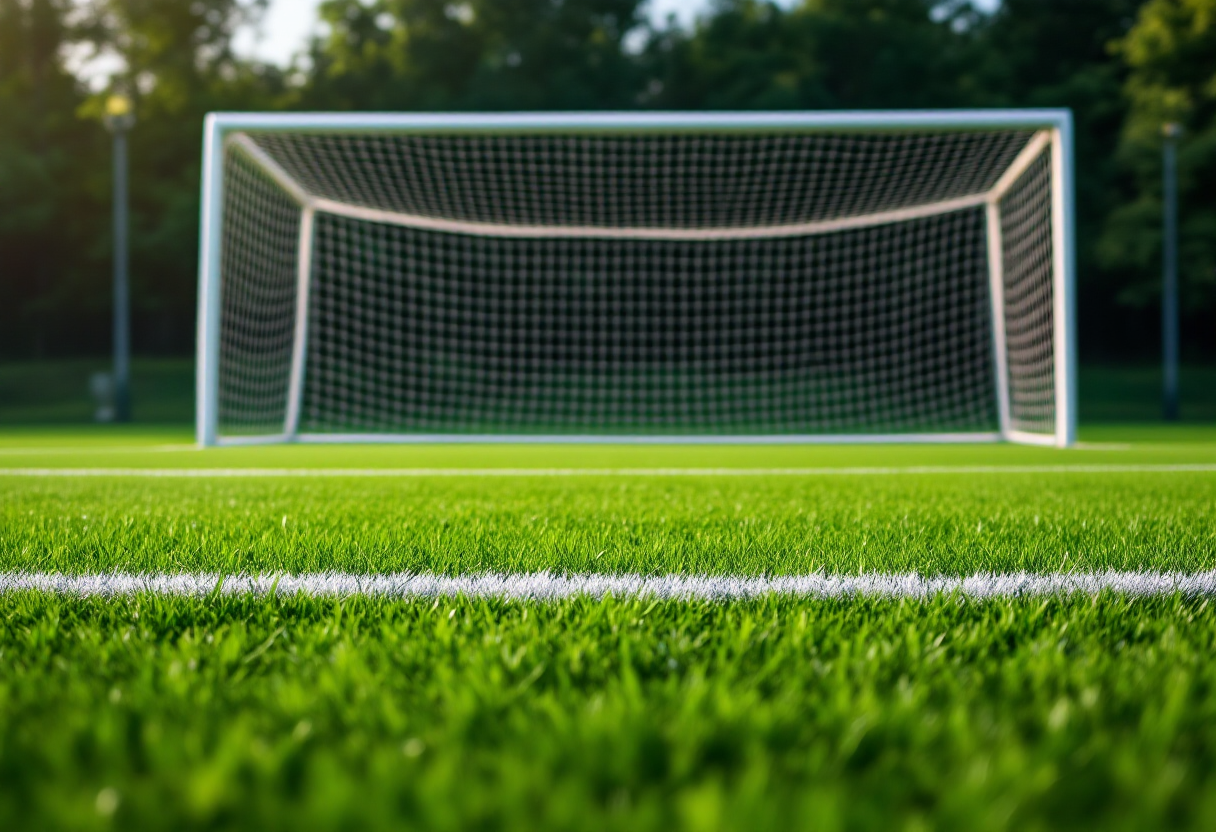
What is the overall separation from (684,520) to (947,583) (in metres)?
1.03

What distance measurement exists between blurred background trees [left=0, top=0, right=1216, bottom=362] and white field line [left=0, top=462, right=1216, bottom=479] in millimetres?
21659

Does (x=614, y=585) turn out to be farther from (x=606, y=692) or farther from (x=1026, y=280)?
(x=1026, y=280)

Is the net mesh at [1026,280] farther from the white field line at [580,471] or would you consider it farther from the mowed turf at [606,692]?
the mowed turf at [606,692]

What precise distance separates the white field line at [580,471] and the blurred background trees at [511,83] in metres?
21.7

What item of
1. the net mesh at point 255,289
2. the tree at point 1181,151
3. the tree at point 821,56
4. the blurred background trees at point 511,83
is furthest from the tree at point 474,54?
the net mesh at point 255,289

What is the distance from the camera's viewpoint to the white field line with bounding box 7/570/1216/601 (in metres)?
1.69

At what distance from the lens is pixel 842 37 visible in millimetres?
29156

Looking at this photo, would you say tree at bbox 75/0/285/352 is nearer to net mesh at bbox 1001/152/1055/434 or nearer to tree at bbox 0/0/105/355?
tree at bbox 0/0/105/355

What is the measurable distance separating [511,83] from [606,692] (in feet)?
90.5

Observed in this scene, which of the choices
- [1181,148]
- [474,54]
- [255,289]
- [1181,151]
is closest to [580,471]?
[255,289]

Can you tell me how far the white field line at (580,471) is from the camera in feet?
14.7

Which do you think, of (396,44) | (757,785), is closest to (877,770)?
(757,785)

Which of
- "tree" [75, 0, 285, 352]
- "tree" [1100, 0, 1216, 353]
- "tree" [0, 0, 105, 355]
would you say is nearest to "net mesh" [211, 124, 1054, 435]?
"tree" [1100, 0, 1216, 353]

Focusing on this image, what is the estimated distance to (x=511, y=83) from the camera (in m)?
26.7
